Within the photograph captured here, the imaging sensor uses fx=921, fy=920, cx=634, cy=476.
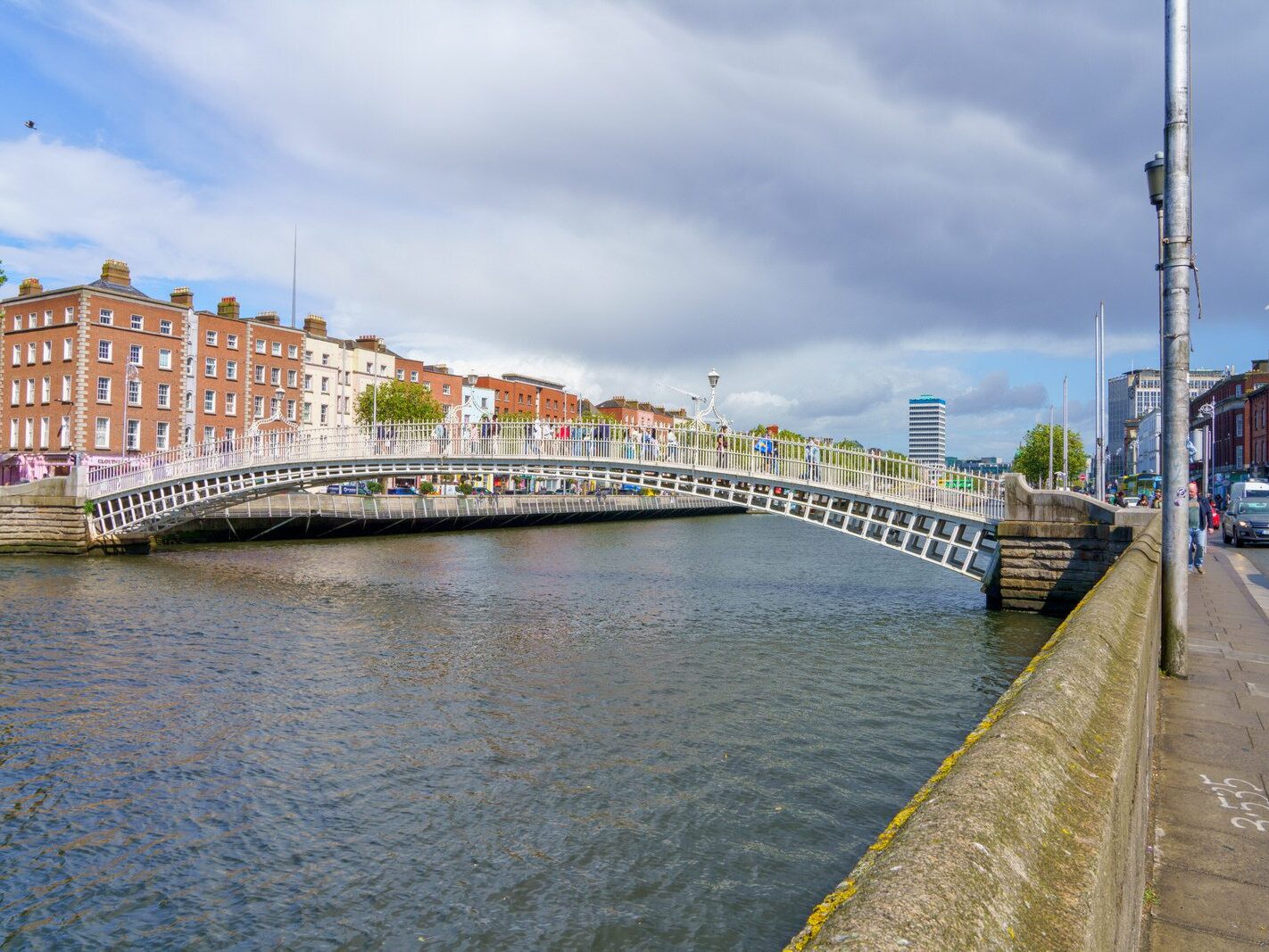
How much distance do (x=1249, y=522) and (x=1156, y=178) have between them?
25518 mm

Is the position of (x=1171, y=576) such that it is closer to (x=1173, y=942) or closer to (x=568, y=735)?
(x=1173, y=942)

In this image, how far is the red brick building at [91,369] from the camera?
5006 centimetres

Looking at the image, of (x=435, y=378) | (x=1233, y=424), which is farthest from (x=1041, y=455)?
(x=435, y=378)

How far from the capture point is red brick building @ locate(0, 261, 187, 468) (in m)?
50.1

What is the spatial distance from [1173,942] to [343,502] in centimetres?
4685

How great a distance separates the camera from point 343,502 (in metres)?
47.3

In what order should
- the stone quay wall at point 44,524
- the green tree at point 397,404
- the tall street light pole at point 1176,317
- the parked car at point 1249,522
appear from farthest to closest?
the green tree at point 397,404 < the stone quay wall at point 44,524 < the parked car at point 1249,522 < the tall street light pole at point 1176,317

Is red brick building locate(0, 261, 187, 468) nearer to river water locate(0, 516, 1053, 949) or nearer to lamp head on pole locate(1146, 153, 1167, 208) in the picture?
river water locate(0, 516, 1053, 949)

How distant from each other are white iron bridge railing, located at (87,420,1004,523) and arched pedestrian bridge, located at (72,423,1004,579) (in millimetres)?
46

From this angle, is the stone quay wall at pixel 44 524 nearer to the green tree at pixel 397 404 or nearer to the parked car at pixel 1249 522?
the green tree at pixel 397 404

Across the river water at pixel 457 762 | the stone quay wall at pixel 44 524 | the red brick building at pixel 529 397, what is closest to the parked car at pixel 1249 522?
the river water at pixel 457 762

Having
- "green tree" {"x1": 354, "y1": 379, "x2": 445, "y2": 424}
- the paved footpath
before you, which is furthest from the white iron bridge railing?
"green tree" {"x1": 354, "y1": 379, "x2": 445, "y2": 424}

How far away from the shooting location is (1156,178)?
31.4 ft

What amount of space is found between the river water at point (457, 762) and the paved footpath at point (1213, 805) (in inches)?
111
